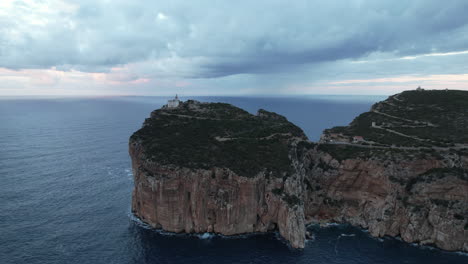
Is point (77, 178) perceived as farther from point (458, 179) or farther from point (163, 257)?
point (458, 179)

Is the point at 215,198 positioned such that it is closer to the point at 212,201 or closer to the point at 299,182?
the point at 212,201

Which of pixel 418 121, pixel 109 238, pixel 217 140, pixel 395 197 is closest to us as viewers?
pixel 109 238

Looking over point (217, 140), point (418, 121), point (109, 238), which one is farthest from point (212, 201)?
point (418, 121)

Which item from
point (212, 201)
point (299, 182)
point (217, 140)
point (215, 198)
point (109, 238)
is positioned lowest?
point (109, 238)

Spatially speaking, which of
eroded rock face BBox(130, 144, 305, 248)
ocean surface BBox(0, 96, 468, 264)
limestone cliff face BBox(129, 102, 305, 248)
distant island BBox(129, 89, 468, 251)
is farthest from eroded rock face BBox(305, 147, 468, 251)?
eroded rock face BBox(130, 144, 305, 248)

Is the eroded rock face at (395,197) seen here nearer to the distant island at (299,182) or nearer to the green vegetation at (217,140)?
the distant island at (299,182)

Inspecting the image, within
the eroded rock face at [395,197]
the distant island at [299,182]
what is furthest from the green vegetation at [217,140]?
the eroded rock face at [395,197]

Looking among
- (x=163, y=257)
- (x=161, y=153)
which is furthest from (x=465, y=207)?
(x=161, y=153)
